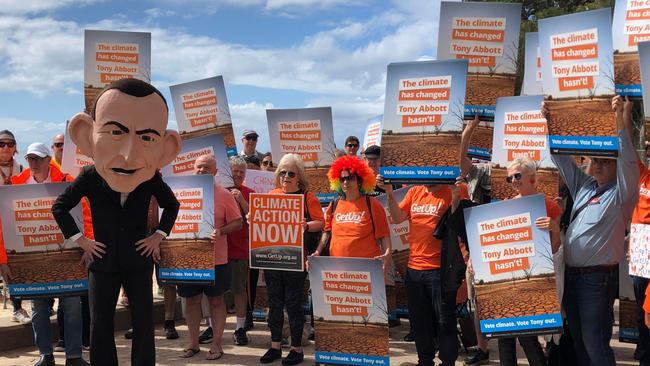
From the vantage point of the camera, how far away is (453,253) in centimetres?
572

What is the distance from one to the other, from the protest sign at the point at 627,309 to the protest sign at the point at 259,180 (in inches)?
149

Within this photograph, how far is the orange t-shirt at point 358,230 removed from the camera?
611 centimetres

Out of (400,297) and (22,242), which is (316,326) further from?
(22,242)

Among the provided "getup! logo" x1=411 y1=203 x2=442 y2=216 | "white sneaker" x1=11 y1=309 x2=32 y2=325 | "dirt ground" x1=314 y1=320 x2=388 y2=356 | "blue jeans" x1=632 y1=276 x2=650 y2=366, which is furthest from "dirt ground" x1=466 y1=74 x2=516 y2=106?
Answer: "white sneaker" x1=11 y1=309 x2=32 y2=325

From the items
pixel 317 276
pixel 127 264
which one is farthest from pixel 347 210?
pixel 127 264

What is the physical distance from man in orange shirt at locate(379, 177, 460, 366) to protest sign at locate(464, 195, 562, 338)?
23.5 inches

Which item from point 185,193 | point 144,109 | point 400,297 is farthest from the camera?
point 400,297

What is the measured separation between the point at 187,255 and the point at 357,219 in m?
1.63

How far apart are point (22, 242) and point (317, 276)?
2533mm

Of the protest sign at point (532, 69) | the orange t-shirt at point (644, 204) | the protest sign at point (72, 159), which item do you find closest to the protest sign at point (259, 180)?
the protest sign at point (72, 159)

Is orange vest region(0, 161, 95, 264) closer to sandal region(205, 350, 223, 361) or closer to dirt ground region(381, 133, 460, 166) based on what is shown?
sandal region(205, 350, 223, 361)

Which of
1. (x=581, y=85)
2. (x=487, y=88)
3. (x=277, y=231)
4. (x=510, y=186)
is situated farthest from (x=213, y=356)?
(x=581, y=85)

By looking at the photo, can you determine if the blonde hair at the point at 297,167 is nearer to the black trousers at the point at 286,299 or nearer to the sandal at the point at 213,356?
the black trousers at the point at 286,299

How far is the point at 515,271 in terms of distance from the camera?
→ 5.07 meters
